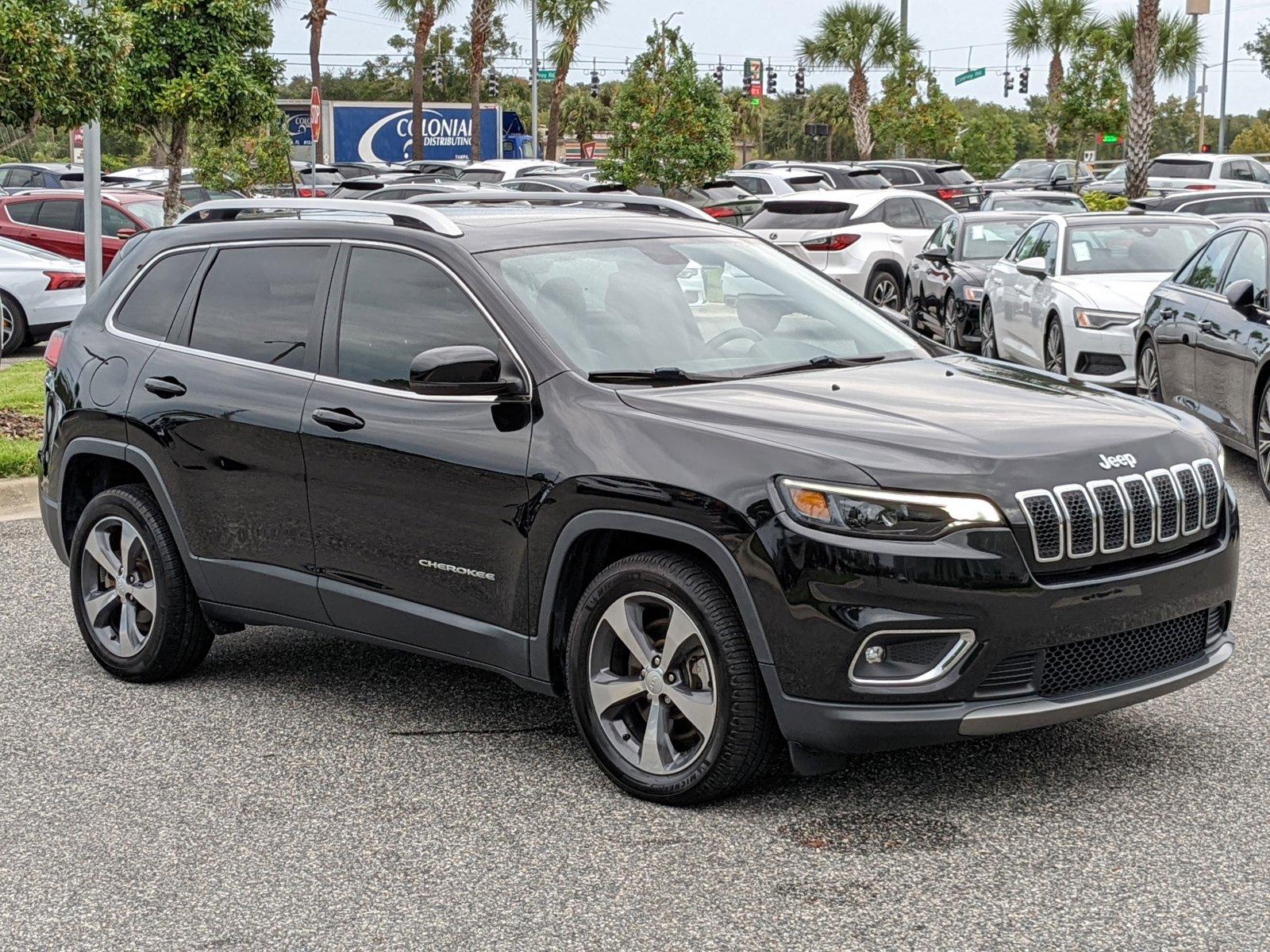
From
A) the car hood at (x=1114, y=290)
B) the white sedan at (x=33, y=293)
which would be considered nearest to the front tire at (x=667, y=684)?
the car hood at (x=1114, y=290)

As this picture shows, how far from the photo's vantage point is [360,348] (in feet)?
19.1

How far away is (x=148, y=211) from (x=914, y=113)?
1503 inches

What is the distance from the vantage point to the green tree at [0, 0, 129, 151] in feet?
43.4

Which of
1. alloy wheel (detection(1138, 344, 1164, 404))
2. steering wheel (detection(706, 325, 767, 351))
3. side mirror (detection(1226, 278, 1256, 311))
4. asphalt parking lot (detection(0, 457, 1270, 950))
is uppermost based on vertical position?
steering wheel (detection(706, 325, 767, 351))

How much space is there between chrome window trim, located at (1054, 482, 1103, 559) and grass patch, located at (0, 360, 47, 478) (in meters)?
6.17

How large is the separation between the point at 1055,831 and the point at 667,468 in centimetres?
144

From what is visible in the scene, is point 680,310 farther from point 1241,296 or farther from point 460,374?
→ point 1241,296

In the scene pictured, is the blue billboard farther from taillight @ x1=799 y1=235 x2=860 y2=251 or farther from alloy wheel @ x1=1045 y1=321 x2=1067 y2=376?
alloy wheel @ x1=1045 y1=321 x2=1067 y2=376

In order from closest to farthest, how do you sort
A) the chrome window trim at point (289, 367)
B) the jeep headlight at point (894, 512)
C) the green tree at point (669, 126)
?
the jeep headlight at point (894, 512), the chrome window trim at point (289, 367), the green tree at point (669, 126)

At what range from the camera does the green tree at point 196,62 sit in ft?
66.7

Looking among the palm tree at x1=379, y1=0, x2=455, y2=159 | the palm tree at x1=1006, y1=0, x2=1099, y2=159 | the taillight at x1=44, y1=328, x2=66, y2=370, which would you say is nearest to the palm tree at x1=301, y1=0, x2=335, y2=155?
the palm tree at x1=379, y1=0, x2=455, y2=159

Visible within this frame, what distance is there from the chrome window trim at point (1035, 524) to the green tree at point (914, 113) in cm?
5383

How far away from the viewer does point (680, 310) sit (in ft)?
18.8

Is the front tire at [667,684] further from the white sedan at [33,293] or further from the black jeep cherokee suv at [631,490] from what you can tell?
the white sedan at [33,293]
